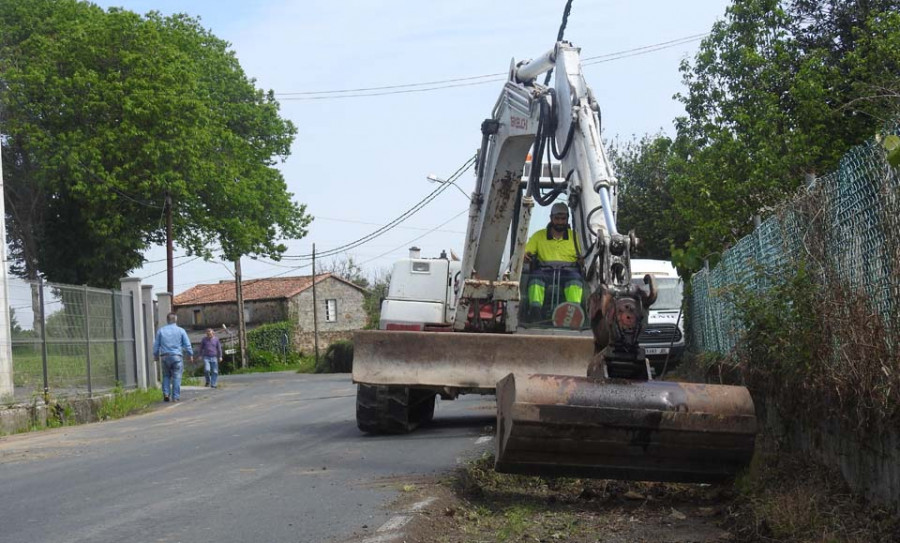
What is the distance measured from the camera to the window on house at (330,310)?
250ft

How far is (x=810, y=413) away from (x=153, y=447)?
7.33m

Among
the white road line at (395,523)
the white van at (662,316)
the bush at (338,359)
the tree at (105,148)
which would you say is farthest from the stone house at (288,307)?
the white road line at (395,523)

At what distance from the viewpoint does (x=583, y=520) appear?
6.47 meters

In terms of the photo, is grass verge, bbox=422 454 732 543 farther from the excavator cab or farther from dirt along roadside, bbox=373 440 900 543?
the excavator cab

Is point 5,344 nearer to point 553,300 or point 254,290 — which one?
→ point 553,300

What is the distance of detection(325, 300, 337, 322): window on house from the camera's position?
250 ft

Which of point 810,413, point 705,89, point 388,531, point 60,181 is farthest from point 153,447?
point 60,181

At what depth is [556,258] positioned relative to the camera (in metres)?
10.5

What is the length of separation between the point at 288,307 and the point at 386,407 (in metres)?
59.7

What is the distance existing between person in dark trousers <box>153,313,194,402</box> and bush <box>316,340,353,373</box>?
18.4m

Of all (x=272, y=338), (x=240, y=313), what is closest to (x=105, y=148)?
(x=240, y=313)

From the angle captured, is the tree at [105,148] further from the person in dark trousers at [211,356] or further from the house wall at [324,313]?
the house wall at [324,313]

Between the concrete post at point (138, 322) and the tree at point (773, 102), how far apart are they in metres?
11.9

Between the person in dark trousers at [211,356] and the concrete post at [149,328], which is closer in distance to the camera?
the concrete post at [149,328]
